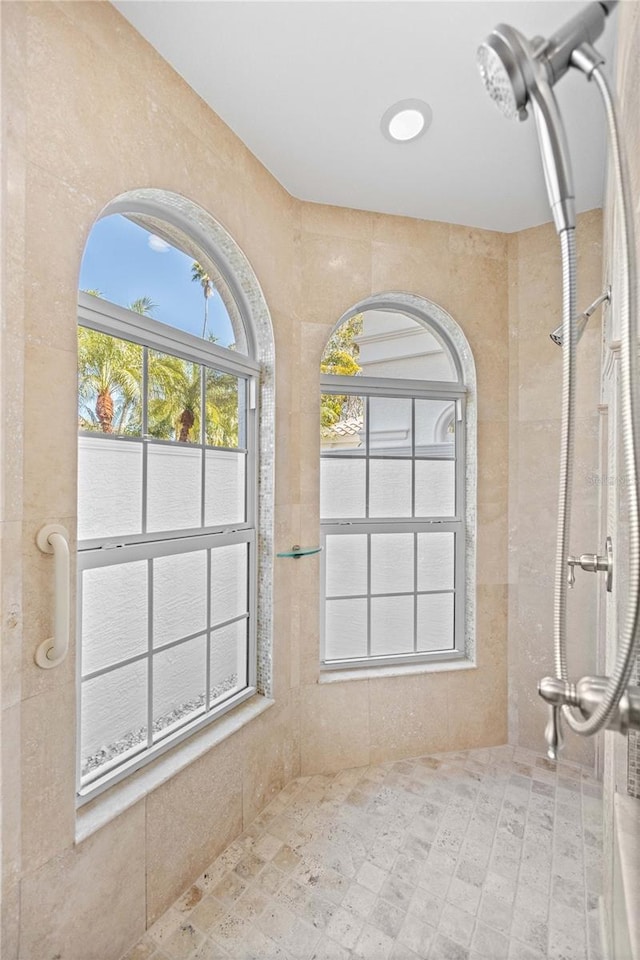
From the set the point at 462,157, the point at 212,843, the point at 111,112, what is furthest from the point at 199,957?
the point at 462,157

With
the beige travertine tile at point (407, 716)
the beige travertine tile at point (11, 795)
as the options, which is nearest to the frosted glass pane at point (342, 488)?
the beige travertine tile at point (407, 716)

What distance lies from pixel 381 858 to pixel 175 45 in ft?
8.32

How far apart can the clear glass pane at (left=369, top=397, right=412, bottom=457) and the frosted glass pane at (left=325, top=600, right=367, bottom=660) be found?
28.4 inches

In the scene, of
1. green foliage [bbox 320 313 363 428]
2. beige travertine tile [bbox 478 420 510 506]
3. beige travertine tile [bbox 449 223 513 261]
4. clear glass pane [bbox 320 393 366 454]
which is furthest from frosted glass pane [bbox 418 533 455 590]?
beige travertine tile [bbox 449 223 513 261]

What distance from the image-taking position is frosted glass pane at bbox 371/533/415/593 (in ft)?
7.14

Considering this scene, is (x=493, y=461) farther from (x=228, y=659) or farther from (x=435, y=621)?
(x=228, y=659)

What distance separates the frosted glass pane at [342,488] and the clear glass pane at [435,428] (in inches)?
13.0

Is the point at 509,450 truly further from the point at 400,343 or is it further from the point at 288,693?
the point at 288,693

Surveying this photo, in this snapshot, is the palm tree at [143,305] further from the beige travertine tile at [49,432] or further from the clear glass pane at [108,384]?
the beige travertine tile at [49,432]

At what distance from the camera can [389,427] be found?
7.25ft

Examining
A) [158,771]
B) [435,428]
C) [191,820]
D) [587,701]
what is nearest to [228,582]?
[158,771]

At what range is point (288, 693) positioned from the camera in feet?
6.31

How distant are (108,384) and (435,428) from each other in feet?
4.95

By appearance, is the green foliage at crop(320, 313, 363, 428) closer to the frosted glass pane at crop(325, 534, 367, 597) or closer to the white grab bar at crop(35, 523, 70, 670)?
the frosted glass pane at crop(325, 534, 367, 597)
